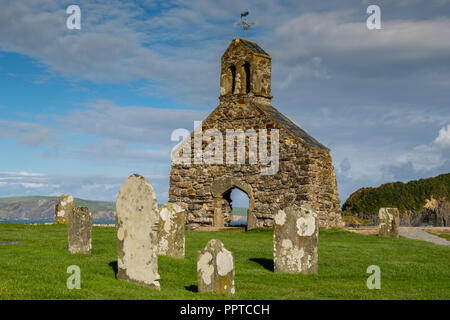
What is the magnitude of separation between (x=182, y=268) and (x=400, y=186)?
108 ft

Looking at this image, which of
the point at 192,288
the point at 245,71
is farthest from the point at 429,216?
the point at 192,288

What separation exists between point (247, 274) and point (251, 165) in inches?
601

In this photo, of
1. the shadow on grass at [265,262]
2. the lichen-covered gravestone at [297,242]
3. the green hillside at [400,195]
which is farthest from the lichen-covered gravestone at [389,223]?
the green hillside at [400,195]

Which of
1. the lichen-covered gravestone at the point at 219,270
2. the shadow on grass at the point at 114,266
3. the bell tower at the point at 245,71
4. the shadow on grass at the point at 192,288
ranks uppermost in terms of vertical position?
the bell tower at the point at 245,71

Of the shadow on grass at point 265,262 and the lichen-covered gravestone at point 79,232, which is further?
the lichen-covered gravestone at point 79,232

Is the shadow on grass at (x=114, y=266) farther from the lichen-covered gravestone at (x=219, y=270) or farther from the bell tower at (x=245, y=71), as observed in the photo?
the bell tower at (x=245, y=71)

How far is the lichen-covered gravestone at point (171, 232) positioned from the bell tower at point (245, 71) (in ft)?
48.8

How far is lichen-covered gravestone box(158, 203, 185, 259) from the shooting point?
15.2 meters

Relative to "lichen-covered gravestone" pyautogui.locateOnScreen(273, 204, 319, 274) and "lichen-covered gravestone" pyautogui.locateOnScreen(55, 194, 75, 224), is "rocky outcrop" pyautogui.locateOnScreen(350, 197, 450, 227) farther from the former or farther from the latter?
"lichen-covered gravestone" pyautogui.locateOnScreen(273, 204, 319, 274)

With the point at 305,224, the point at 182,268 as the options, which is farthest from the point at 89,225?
the point at 305,224

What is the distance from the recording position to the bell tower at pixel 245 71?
29484 mm

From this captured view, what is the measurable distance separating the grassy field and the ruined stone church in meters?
7.23

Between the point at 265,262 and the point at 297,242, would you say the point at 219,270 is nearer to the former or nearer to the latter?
the point at 297,242

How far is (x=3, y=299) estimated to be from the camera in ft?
29.0
